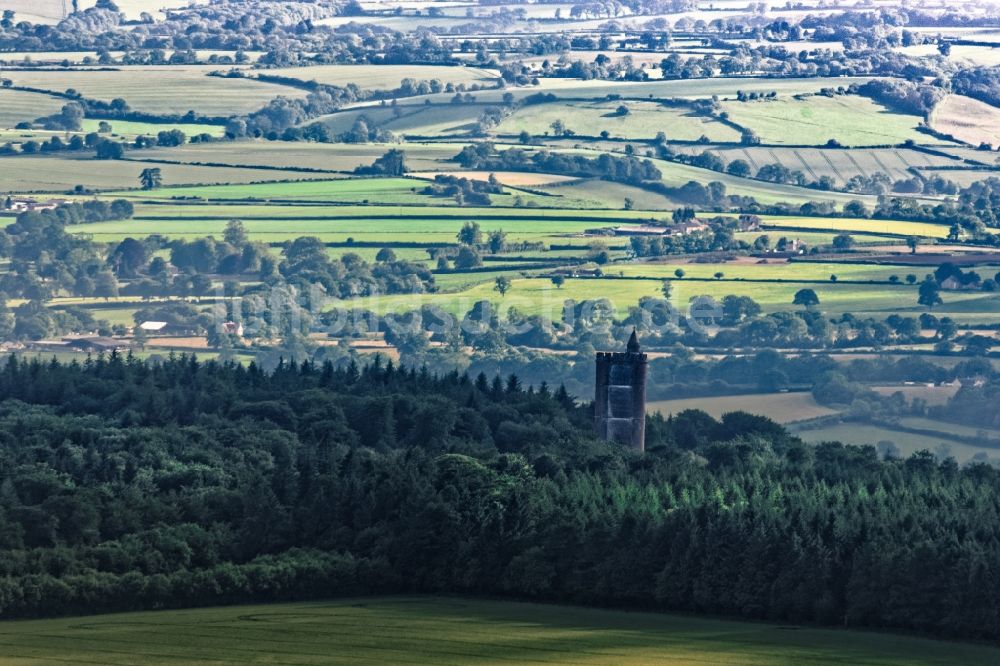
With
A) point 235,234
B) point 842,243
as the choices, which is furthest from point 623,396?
point 235,234

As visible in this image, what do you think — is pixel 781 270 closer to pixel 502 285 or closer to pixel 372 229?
pixel 502 285

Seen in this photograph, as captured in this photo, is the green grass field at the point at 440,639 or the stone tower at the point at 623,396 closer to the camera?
the green grass field at the point at 440,639

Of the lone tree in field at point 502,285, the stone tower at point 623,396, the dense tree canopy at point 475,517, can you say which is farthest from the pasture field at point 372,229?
the dense tree canopy at point 475,517

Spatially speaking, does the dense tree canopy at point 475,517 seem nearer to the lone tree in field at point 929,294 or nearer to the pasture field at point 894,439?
the pasture field at point 894,439


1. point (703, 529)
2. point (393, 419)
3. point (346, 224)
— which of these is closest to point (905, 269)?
point (346, 224)

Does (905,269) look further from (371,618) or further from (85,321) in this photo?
(371,618)
